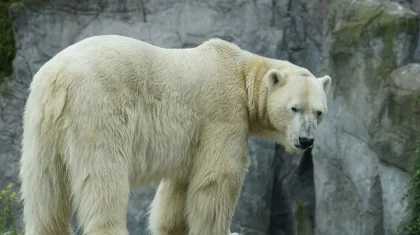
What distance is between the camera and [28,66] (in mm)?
10000

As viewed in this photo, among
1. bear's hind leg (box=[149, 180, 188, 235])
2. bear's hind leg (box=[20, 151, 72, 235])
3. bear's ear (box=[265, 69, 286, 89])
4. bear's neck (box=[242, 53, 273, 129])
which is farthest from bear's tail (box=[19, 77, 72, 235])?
bear's ear (box=[265, 69, 286, 89])

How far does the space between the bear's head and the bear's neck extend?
30 millimetres

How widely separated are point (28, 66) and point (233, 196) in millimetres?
5253

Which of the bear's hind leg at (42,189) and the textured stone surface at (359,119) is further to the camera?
the textured stone surface at (359,119)

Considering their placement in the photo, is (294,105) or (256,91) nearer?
(294,105)

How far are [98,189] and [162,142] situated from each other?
0.64 metres

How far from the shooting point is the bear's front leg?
5414 millimetres

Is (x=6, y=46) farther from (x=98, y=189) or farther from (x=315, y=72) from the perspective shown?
(x=98, y=189)

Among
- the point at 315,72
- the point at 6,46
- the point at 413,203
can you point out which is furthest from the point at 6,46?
the point at 413,203

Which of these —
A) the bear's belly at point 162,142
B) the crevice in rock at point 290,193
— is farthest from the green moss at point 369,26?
the bear's belly at point 162,142

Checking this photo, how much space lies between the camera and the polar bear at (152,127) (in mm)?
4777

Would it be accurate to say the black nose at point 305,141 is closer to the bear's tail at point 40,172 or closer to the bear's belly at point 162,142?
the bear's belly at point 162,142

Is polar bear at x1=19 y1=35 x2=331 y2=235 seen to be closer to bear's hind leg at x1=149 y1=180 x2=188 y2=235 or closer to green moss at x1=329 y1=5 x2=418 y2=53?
bear's hind leg at x1=149 y1=180 x2=188 y2=235

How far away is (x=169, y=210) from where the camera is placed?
593 cm
